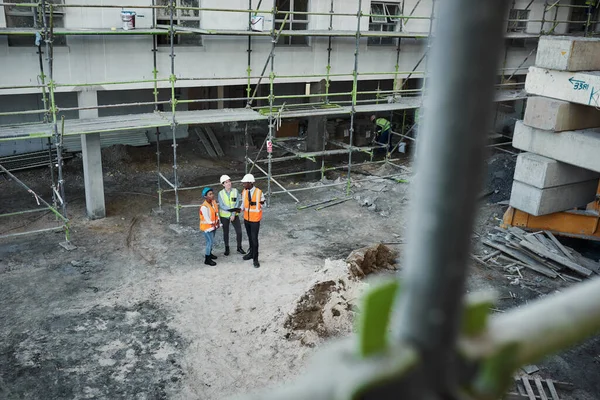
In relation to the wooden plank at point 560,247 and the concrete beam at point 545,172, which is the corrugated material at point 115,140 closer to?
the concrete beam at point 545,172

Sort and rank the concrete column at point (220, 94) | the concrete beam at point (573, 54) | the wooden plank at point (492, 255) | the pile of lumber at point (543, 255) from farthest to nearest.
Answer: the concrete column at point (220, 94)
the wooden plank at point (492, 255)
the pile of lumber at point (543, 255)
the concrete beam at point (573, 54)

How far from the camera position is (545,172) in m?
12.0

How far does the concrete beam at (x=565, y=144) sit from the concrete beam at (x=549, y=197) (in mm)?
792

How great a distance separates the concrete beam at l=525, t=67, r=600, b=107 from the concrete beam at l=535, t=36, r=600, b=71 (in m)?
0.17

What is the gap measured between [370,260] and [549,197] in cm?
442

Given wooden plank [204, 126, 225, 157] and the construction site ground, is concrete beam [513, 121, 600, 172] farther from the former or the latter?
wooden plank [204, 126, 225, 157]

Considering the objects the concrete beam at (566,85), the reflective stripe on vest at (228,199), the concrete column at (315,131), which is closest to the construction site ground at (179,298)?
the reflective stripe on vest at (228,199)

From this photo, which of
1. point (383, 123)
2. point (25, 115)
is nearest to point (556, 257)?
point (383, 123)

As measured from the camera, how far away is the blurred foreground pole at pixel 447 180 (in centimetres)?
84

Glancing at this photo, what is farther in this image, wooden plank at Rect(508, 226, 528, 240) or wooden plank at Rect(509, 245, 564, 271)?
wooden plank at Rect(508, 226, 528, 240)

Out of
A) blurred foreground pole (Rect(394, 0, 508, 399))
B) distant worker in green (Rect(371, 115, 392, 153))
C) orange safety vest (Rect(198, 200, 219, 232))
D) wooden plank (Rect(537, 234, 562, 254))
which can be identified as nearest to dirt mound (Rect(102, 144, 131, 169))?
orange safety vest (Rect(198, 200, 219, 232))

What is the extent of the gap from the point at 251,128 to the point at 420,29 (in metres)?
6.64

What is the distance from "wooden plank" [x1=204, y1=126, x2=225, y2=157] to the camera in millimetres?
18641

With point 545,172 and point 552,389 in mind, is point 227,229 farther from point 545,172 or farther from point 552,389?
point 545,172
